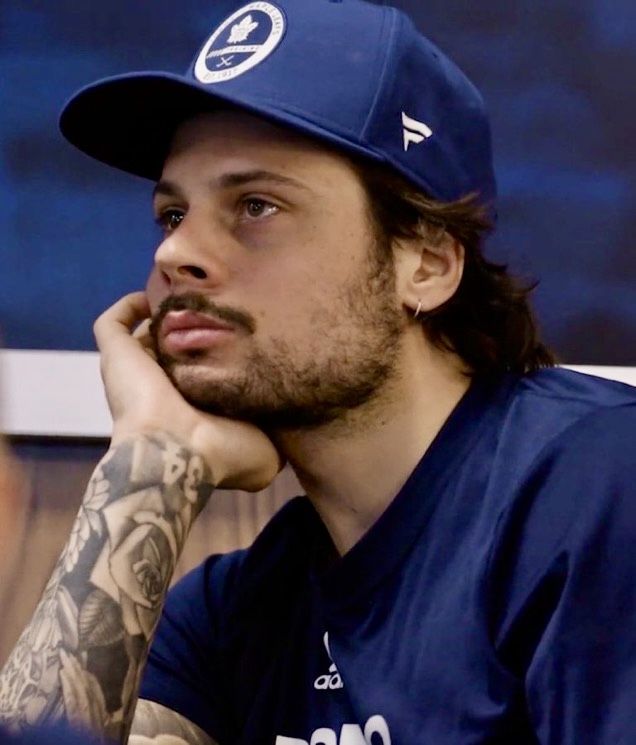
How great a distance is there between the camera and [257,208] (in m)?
1.30

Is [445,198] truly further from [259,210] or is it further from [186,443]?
[186,443]

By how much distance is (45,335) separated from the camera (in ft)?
5.78

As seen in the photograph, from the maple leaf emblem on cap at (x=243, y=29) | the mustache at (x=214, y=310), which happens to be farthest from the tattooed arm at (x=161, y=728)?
the maple leaf emblem on cap at (x=243, y=29)

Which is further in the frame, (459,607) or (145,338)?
Result: (145,338)

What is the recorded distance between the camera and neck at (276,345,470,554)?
133 cm

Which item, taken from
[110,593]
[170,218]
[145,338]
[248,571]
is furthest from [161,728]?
[170,218]

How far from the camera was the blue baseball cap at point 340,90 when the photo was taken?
1.28 metres

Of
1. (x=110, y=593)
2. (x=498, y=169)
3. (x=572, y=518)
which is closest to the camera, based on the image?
(x=572, y=518)

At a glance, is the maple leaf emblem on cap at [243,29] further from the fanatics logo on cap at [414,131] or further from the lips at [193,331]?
the lips at [193,331]

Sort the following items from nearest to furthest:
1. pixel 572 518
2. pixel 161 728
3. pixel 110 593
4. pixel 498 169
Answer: pixel 572 518, pixel 110 593, pixel 161 728, pixel 498 169

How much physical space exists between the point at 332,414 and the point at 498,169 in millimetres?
530

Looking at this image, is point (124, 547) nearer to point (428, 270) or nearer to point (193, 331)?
point (193, 331)

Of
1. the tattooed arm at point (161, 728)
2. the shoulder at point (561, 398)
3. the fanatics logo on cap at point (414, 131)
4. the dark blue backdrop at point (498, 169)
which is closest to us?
the shoulder at point (561, 398)

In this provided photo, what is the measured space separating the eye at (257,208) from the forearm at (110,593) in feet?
0.75
